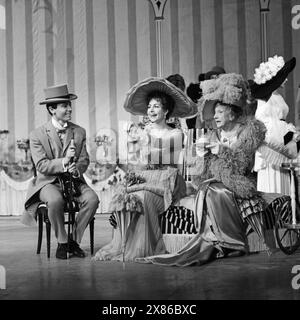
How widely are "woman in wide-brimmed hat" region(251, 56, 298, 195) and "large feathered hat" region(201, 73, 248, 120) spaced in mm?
724

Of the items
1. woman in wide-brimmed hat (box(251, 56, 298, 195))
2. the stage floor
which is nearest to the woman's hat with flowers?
woman in wide-brimmed hat (box(251, 56, 298, 195))

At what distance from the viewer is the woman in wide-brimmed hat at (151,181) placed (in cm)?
395

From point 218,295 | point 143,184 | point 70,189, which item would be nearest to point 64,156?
point 70,189

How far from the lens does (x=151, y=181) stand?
4.15 metres

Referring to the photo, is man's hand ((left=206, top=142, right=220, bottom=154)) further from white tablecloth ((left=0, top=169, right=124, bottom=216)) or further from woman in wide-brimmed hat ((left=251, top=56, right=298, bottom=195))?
white tablecloth ((left=0, top=169, right=124, bottom=216))

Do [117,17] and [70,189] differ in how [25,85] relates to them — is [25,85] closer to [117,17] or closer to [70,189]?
[117,17]

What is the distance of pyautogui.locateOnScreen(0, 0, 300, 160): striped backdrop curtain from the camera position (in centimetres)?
660

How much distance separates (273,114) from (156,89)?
52.0 inches

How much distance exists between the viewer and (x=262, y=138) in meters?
4.14
